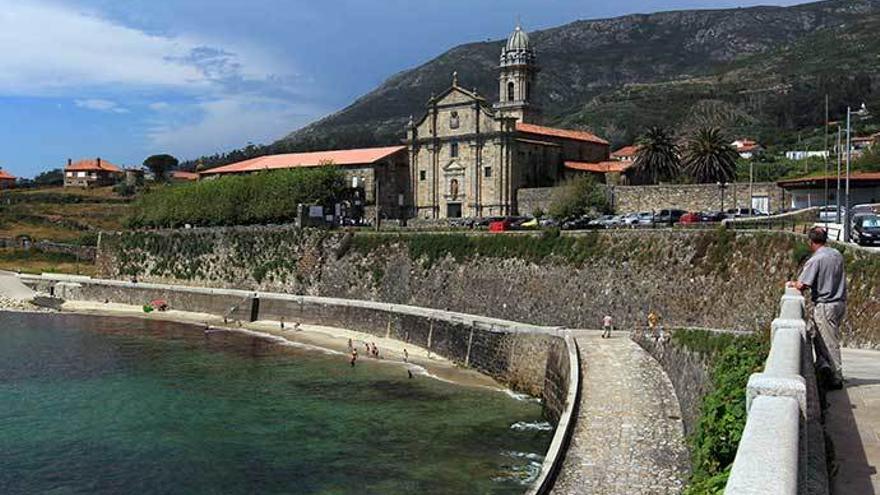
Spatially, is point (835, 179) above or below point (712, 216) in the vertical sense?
above

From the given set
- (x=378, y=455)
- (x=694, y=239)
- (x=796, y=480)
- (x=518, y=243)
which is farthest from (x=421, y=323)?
(x=796, y=480)

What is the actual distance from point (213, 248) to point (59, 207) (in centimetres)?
5827

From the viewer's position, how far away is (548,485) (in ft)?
53.5

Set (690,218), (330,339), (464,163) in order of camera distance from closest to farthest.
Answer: (330,339) → (690,218) → (464,163)

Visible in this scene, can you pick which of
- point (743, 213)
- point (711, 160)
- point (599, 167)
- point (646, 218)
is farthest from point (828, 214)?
point (599, 167)

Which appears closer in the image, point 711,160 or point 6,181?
point 711,160

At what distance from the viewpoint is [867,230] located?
86.1 ft

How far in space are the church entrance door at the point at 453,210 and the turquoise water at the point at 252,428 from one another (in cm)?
2758

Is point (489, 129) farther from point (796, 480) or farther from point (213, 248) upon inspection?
point (796, 480)

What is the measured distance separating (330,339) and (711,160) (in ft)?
91.0

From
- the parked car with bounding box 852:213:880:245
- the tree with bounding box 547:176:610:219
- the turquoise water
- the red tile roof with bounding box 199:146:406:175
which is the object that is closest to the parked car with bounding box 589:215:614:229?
the tree with bounding box 547:176:610:219

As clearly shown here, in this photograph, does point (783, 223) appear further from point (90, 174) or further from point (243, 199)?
point (90, 174)

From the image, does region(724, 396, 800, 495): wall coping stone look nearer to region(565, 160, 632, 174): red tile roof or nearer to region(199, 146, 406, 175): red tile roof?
region(565, 160, 632, 174): red tile roof

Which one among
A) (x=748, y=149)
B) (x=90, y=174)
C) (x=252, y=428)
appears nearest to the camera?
(x=252, y=428)
